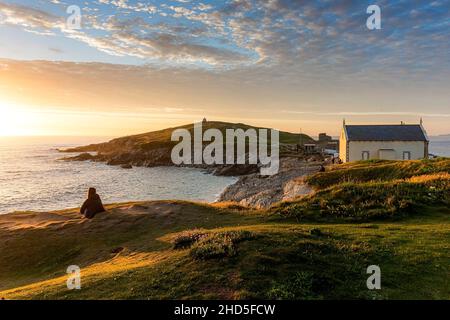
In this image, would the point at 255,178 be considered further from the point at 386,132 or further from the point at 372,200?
the point at 372,200

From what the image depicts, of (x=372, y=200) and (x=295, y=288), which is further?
(x=372, y=200)

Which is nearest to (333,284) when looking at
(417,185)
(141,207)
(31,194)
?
(417,185)

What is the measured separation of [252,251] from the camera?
13.0 meters

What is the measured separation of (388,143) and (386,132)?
2479mm

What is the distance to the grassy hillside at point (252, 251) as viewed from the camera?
10.6 m

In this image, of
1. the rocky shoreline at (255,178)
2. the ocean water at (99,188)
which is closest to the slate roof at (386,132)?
the rocky shoreline at (255,178)

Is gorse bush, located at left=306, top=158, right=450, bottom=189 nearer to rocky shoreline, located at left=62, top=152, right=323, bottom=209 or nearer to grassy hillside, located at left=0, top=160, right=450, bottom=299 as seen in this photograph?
rocky shoreline, located at left=62, top=152, right=323, bottom=209

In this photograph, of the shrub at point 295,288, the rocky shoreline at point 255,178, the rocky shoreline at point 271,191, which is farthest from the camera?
the rocky shoreline at point 255,178

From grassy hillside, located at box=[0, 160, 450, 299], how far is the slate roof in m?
38.5

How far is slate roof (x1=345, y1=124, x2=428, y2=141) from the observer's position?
62938 millimetres

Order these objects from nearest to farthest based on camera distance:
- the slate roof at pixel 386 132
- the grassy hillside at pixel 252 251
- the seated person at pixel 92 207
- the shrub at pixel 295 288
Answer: the shrub at pixel 295 288
the grassy hillside at pixel 252 251
the seated person at pixel 92 207
the slate roof at pixel 386 132

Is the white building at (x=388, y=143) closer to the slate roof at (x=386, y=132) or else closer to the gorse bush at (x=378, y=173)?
the slate roof at (x=386, y=132)

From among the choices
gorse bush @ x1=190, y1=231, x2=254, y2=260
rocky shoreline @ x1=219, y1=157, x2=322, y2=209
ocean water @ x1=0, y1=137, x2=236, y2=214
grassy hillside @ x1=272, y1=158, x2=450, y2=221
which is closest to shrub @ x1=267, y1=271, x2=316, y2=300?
gorse bush @ x1=190, y1=231, x2=254, y2=260

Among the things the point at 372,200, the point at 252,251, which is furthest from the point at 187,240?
the point at 372,200
